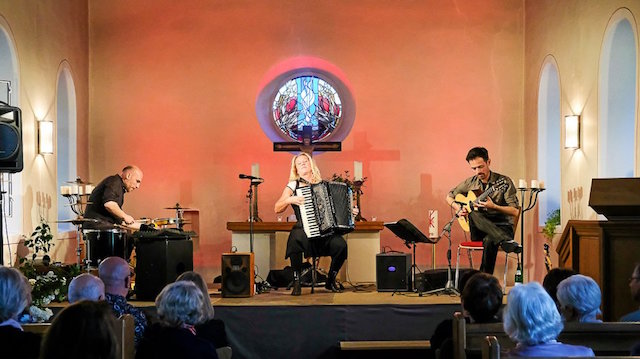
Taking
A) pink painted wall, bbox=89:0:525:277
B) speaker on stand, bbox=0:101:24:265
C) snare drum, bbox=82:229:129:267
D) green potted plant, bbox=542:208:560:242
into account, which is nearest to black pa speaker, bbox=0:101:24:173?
speaker on stand, bbox=0:101:24:265

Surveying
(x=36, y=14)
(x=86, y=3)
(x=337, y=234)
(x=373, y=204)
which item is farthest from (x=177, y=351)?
(x=86, y=3)

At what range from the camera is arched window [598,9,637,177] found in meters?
8.17

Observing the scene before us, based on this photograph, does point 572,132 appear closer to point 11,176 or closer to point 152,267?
point 152,267

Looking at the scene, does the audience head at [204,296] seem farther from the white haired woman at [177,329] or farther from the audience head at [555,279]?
the audience head at [555,279]

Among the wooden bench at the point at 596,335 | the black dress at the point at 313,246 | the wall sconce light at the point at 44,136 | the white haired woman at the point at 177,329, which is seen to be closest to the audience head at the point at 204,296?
the white haired woman at the point at 177,329

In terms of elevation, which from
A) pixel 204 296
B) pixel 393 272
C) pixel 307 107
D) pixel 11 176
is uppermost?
pixel 307 107

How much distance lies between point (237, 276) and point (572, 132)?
4.04 m

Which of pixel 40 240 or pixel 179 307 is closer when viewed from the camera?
pixel 179 307

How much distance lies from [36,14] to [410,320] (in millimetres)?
5395

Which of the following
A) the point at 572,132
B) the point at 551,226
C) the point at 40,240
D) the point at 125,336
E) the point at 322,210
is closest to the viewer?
the point at 125,336

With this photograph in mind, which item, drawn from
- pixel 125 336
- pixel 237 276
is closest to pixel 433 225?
pixel 237 276

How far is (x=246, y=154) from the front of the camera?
36.8 feet

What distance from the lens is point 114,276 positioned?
15.6 ft

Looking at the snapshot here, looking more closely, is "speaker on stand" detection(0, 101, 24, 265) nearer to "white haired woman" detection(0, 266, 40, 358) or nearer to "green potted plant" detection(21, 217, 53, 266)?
"green potted plant" detection(21, 217, 53, 266)
